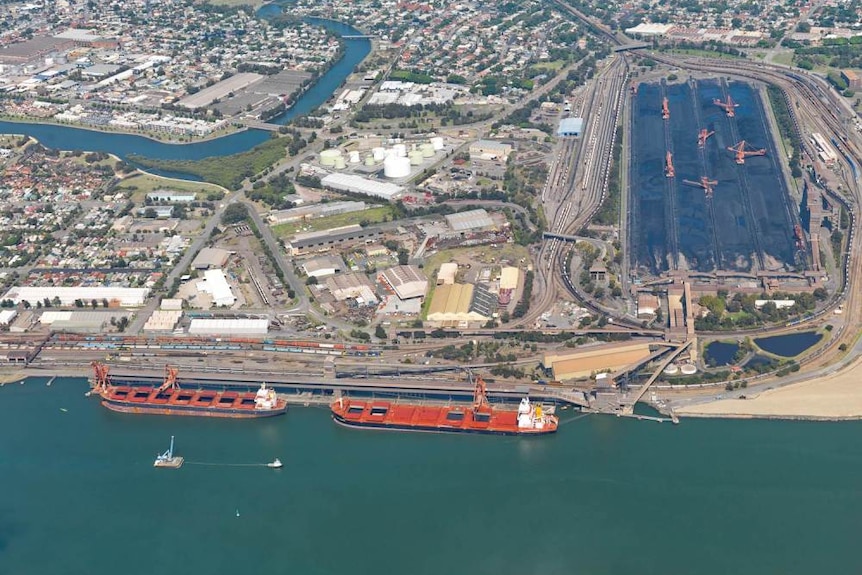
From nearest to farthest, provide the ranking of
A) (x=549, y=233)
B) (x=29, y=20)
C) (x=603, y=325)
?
(x=603, y=325)
(x=549, y=233)
(x=29, y=20)

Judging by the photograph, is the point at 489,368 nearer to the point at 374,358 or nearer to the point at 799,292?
the point at 374,358

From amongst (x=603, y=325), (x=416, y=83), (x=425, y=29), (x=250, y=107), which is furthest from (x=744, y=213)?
(x=425, y=29)

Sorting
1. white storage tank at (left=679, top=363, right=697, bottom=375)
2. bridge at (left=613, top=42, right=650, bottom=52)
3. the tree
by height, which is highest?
white storage tank at (left=679, top=363, right=697, bottom=375)

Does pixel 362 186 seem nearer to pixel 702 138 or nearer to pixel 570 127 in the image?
pixel 570 127

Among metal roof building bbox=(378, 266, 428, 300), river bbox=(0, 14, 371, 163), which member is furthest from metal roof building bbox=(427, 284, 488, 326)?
river bbox=(0, 14, 371, 163)

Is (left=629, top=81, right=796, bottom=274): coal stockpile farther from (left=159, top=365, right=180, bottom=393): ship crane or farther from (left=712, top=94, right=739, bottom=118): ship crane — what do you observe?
(left=159, top=365, right=180, bottom=393): ship crane

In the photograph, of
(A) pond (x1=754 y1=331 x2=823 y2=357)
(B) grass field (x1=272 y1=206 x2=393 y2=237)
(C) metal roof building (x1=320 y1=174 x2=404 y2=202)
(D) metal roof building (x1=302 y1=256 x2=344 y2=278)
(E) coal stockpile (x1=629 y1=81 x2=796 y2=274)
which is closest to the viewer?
(A) pond (x1=754 y1=331 x2=823 y2=357)

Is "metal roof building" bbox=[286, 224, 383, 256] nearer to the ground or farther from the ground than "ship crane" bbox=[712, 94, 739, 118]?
nearer to the ground
